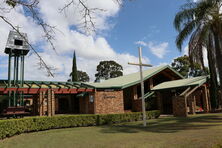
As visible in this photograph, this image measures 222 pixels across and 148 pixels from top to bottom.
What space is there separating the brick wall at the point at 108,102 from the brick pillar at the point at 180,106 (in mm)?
5311

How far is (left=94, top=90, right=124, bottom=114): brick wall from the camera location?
58.7 feet

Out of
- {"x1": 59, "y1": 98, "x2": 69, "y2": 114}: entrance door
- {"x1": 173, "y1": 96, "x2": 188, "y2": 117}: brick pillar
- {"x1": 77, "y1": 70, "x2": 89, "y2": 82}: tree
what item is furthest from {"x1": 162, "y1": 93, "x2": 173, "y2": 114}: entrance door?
{"x1": 77, "y1": 70, "x2": 89, "y2": 82}: tree

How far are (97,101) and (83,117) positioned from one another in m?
4.33

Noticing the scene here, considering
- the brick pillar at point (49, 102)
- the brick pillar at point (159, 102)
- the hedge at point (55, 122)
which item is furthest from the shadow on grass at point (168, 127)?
the brick pillar at point (159, 102)

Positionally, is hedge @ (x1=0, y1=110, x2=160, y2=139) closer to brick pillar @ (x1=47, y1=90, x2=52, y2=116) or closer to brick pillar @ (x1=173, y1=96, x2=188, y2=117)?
brick pillar @ (x1=173, y1=96, x2=188, y2=117)

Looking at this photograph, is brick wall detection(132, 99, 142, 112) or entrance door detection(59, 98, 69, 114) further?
entrance door detection(59, 98, 69, 114)

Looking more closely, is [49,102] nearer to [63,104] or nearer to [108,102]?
[108,102]

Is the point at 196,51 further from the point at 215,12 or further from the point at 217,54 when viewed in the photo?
the point at 215,12

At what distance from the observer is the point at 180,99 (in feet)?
57.3

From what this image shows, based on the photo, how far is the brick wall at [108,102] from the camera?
17.9m

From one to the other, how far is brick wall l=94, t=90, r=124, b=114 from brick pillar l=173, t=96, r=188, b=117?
5311 mm

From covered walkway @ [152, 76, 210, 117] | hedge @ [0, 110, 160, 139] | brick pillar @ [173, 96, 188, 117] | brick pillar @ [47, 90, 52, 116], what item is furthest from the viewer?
covered walkway @ [152, 76, 210, 117]

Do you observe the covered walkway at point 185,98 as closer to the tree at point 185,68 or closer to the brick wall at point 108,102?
the brick wall at point 108,102

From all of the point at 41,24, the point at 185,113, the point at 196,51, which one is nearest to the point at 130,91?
the point at 185,113
